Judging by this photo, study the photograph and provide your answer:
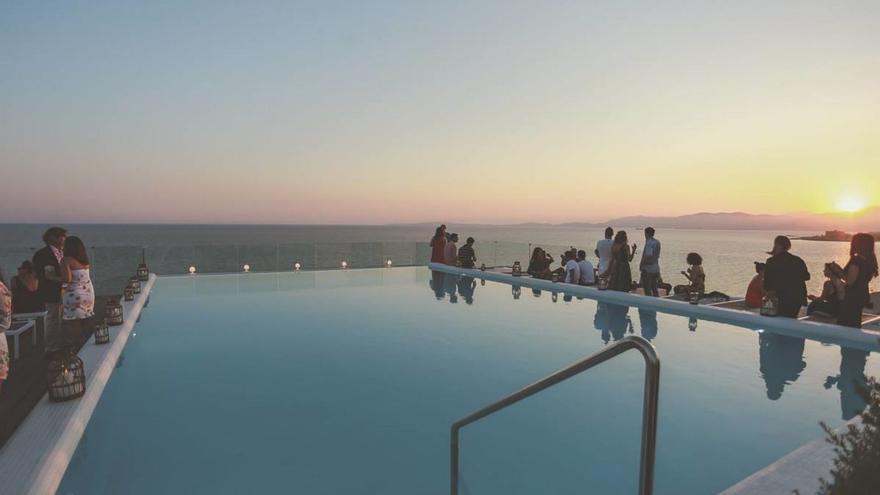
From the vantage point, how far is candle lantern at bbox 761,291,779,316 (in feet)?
27.0

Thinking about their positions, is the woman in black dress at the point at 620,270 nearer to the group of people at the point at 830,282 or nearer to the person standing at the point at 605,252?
the person standing at the point at 605,252

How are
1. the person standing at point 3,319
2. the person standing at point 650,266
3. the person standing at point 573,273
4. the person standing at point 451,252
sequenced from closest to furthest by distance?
1. the person standing at point 3,319
2. the person standing at point 650,266
3. the person standing at point 573,273
4. the person standing at point 451,252

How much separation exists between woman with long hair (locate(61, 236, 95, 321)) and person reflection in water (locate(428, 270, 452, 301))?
7935 mm

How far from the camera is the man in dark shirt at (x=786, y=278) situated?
25.3 ft

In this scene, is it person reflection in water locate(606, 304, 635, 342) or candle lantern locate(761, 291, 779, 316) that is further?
person reflection in water locate(606, 304, 635, 342)

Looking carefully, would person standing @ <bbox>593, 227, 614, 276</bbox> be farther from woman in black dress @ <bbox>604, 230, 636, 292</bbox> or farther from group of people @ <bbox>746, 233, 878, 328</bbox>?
group of people @ <bbox>746, 233, 878, 328</bbox>

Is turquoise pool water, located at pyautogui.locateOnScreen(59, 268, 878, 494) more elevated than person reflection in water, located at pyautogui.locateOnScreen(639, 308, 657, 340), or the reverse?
person reflection in water, located at pyautogui.locateOnScreen(639, 308, 657, 340)

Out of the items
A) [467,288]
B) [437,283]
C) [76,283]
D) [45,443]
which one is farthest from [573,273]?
[45,443]

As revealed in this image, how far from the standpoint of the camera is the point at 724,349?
7.54 meters

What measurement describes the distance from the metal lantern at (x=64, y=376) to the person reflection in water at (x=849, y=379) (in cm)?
796

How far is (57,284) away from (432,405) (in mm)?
5731

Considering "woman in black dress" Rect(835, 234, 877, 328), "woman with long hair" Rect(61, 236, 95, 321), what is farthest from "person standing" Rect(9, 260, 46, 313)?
"woman in black dress" Rect(835, 234, 877, 328)

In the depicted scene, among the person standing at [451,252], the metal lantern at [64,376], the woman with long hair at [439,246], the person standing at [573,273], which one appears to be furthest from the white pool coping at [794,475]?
the woman with long hair at [439,246]

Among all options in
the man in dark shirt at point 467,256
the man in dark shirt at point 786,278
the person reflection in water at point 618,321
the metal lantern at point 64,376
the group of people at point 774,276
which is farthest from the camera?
the man in dark shirt at point 467,256
